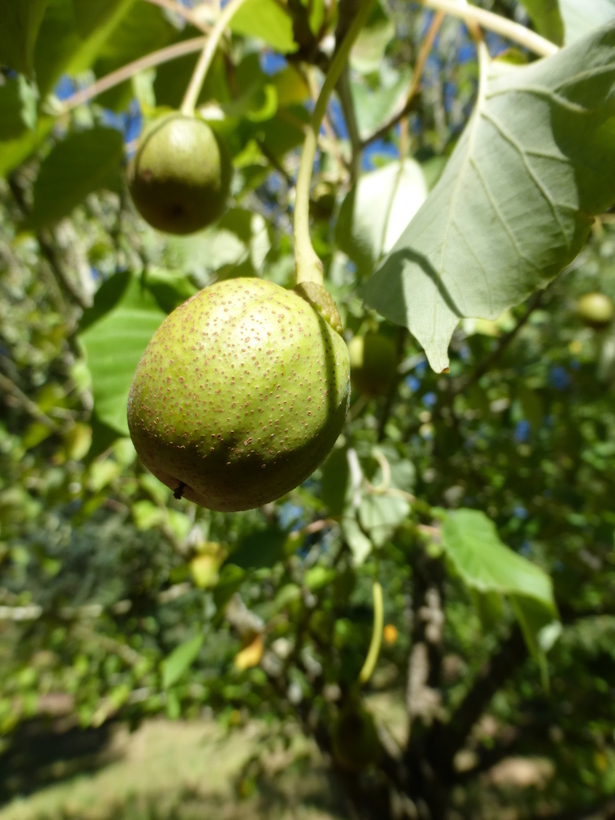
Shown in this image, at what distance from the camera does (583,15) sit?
38.3 inches

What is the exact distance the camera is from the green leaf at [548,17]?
1.02 m

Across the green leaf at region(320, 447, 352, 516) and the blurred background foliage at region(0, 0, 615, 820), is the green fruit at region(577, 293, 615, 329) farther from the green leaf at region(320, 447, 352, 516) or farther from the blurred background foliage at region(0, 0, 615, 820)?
the green leaf at region(320, 447, 352, 516)

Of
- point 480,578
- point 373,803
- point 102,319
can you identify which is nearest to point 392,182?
point 102,319

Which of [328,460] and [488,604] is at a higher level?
[328,460]

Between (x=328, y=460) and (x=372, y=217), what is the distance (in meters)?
0.75

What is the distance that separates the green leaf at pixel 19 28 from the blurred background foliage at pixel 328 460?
0.07 feet

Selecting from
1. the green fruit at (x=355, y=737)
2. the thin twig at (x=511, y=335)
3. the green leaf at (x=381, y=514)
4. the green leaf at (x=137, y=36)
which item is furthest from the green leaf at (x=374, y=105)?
the green fruit at (x=355, y=737)

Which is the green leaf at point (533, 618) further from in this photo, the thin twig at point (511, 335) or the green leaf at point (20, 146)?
the green leaf at point (20, 146)

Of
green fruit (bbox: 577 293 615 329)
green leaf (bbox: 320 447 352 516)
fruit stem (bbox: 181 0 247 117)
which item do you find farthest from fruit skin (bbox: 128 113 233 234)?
green fruit (bbox: 577 293 615 329)

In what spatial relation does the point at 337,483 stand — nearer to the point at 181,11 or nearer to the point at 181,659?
the point at 181,659

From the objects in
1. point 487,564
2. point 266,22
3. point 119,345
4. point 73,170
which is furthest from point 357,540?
point 266,22

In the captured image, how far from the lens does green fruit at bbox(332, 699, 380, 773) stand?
1957 millimetres

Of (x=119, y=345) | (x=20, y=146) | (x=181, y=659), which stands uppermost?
(x=20, y=146)

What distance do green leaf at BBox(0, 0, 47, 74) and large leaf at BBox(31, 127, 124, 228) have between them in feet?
1.58
